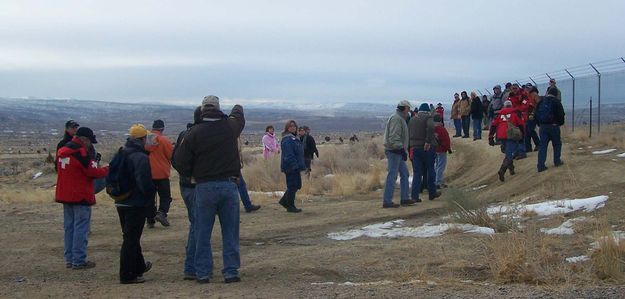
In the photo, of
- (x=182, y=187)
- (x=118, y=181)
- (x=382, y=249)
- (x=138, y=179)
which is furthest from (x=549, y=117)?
(x=118, y=181)

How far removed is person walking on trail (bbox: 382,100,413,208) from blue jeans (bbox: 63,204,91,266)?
570cm

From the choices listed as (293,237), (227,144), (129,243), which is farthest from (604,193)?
(129,243)

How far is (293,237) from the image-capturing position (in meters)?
11.8

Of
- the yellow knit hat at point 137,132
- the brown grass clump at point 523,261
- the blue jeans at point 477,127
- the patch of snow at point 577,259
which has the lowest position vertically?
the patch of snow at point 577,259

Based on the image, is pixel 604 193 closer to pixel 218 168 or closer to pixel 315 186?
pixel 218 168

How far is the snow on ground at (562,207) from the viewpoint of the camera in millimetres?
11289

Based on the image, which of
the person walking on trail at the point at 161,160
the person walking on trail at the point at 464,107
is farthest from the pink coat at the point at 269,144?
the person walking on trail at the point at 161,160

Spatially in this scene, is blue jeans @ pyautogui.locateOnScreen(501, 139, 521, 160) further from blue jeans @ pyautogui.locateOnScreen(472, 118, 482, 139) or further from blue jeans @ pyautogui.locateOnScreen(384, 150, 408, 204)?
blue jeans @ pyautogui.locateOnScreen(472, 118, 482, 139)

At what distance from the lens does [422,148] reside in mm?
14969

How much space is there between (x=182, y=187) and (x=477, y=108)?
55.8ft

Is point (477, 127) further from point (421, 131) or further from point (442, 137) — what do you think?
point (421, 131)

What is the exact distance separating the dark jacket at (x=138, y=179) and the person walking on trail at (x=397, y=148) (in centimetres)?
586

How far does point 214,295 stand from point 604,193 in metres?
6.77

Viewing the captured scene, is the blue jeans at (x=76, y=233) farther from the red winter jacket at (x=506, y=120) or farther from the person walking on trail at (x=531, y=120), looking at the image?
the person walking on trail at (x=531, y=120)
